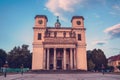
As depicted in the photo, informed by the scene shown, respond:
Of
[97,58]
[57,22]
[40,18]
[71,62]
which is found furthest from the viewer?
[97,58]

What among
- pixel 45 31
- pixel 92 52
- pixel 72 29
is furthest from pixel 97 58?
pixel 45 31

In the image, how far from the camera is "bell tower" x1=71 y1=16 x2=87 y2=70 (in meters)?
64.9

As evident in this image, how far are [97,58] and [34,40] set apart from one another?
34417 mm

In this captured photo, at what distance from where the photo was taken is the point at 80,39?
67938 mm

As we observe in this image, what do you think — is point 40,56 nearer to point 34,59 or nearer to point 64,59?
point 34,59

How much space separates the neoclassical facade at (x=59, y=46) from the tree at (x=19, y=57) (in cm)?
1472

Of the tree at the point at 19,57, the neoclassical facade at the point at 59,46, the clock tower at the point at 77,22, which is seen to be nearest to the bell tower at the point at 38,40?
the neoclassical facade at the point at 59,46

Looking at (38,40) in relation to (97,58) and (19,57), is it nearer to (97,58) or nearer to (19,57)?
(19,57)

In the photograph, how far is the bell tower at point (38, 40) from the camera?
63.6 meters

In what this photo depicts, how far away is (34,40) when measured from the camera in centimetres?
6619

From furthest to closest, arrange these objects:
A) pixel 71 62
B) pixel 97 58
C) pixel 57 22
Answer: pixel 97 58
pixel 57 22
pixel 71 62

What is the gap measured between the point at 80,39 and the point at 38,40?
52.0ft

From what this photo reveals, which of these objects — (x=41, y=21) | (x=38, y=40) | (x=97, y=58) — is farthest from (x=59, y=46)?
(x=97, y=58)

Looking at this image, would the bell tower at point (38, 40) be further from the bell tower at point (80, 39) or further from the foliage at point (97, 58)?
the foliage at point (97, 58)
